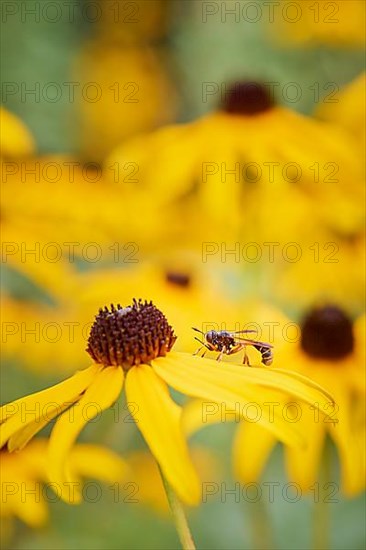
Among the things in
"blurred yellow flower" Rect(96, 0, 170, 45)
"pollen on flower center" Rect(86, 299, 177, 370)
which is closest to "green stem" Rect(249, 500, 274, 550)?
"pollen on flower center" Rect(86, 299, 177, 370)

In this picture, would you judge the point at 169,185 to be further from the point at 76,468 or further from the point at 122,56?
the point at 122,56

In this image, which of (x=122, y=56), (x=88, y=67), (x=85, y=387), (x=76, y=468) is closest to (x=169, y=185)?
(x=76, y=468)

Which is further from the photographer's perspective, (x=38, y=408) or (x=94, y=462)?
(x=94, y=462)

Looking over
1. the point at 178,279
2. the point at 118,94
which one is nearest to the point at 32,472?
the point at 178,279

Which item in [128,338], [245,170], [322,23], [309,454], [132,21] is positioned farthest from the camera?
[132,21]

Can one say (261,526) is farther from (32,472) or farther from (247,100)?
(247,100)

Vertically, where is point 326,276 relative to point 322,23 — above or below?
below

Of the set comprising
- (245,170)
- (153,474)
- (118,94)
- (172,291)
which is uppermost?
(118,94)

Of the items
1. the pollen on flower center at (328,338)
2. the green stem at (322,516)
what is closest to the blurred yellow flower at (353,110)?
the pollen on flower center at (328,338)
